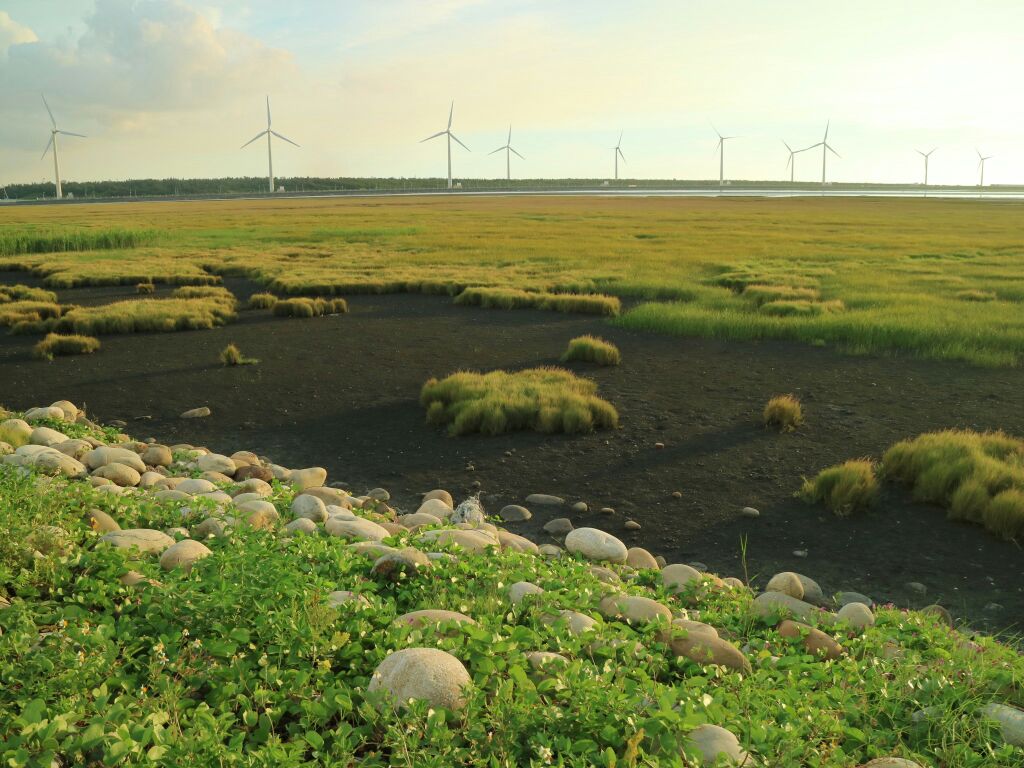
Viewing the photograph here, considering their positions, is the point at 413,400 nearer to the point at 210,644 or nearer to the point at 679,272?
the point at 210,644

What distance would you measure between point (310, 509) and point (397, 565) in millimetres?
2076

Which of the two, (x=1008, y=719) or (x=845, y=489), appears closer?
(x=1008, y=719)

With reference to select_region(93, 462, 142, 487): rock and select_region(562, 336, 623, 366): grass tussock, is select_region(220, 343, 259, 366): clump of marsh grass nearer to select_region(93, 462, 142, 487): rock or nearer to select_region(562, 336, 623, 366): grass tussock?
select_region(562, 336, 623, 366): grass tussock

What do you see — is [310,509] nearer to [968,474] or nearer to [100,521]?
[100,521]

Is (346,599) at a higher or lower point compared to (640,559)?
higher

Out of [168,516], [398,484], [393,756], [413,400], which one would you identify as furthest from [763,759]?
[413,400]

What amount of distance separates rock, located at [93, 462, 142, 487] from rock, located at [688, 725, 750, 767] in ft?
21.6

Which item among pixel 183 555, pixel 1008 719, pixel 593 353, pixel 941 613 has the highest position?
pixel 593 353

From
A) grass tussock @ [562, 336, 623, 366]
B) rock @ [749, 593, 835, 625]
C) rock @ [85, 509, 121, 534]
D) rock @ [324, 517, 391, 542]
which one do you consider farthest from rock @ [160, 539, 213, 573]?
grass tussock @ [562, 336, 623, 366]

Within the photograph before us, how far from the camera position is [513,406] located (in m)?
11.9

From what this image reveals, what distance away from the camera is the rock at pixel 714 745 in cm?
357

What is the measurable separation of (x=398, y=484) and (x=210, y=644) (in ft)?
18.0

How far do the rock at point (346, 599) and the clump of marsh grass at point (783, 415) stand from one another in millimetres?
8044

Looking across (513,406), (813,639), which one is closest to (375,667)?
(813,639)
